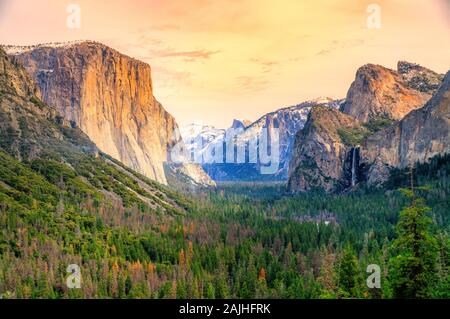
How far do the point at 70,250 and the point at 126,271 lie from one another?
17649 millimetres

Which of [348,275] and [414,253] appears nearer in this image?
[414,253]

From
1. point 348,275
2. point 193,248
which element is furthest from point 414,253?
point 193,248

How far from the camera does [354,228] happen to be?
6506 inches

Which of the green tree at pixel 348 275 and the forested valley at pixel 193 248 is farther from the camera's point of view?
the green tree at pixel 348 275

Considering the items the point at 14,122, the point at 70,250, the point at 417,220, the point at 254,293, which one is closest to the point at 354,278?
the point at 417,220

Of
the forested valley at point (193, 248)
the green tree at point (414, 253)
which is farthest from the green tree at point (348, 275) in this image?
the green tree at point (414, 253)

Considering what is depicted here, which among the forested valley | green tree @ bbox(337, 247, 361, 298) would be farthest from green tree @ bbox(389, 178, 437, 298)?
green tree @ bbox(337, 247, 361, 298)

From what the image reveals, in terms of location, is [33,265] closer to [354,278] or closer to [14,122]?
[354,278]

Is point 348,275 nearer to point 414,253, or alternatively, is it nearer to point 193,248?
point 414,253

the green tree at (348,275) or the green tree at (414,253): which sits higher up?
the green tree at (414,253)

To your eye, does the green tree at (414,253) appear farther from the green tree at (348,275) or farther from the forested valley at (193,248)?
the green tree at (348,275)

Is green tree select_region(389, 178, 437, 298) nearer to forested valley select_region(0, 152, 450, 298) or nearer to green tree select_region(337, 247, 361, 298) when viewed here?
forested valley select_region(0, 152, 450, 298)

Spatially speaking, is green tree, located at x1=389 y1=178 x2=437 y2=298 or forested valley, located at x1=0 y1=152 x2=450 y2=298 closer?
green tree, located at x1=389 y1=178 x2=437 y2=298

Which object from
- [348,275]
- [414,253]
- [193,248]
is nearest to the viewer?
[414,253]
